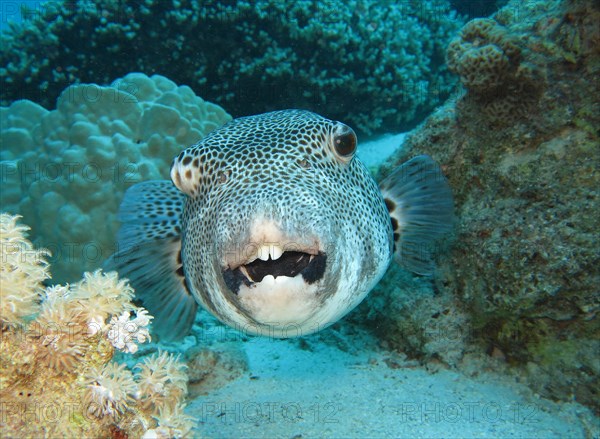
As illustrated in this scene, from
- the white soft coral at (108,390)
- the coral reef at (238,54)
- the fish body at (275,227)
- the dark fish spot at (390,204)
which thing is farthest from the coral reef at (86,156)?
the white soft coral at (108,390)

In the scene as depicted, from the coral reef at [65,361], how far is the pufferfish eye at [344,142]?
1616 mm

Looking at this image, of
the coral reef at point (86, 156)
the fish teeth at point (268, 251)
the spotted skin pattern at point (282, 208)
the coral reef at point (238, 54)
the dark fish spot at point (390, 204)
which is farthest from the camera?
the coral reef at point (238, 54)

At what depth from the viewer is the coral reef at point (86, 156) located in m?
5.07

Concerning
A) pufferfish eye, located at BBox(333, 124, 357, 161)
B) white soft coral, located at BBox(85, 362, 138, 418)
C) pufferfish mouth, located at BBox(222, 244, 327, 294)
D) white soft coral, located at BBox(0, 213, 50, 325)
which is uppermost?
pufferfish eye, located at BBox(333, 124, 357, 161)

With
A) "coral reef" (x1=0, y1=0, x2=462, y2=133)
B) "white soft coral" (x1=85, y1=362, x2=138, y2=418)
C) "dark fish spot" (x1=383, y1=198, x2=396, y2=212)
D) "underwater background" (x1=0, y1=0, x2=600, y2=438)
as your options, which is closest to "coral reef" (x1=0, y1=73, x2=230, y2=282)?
"underwater background" (x1=0, y1=0, x2=600, y2=438)

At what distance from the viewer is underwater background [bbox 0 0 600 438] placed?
1.83m

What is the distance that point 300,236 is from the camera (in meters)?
1.96

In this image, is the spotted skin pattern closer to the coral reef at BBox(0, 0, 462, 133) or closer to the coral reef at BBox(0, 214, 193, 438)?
the coral reef at BBox(0, 214, 193, 438)

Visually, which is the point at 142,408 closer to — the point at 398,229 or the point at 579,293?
the point at 398,229

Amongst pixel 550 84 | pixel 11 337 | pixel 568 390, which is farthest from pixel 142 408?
pixel 550 84

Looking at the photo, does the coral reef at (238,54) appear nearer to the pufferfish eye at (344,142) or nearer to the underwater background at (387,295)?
the underwater background at (387,295)

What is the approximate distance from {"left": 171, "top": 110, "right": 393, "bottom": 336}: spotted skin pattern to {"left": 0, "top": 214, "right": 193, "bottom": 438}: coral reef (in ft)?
1.93

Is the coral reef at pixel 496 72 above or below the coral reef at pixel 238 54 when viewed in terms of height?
below

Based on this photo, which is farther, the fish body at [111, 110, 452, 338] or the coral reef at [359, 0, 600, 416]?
the coral reef at [359, 0, 600, 416]
